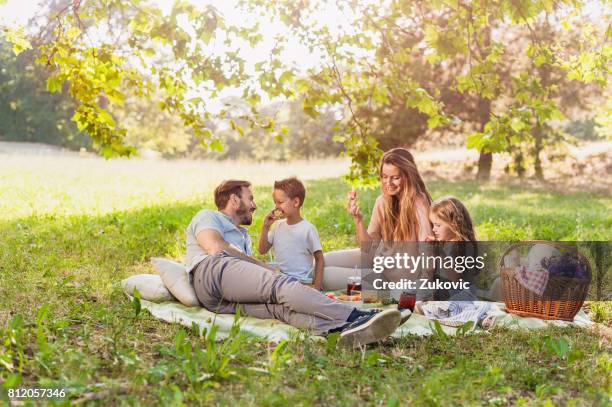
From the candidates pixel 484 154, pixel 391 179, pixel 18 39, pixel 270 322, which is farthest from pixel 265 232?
pixel 484 154

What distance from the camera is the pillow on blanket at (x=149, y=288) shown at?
241 inches

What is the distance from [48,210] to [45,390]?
9289 mm

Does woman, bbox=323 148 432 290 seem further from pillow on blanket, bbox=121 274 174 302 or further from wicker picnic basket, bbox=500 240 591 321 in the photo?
pillow on blanket, bbox=121 274 174 302

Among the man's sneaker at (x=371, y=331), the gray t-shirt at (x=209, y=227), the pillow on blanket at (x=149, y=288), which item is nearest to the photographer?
the man's sneaker at (x=371, y=331)

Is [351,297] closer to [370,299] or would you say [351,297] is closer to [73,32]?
[370,299]

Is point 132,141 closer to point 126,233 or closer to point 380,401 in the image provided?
point 126,233

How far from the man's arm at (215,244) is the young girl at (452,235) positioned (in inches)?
66.8

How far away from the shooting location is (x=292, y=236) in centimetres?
675

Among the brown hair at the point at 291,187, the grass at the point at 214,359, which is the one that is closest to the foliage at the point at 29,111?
the grass at the point at 214,359

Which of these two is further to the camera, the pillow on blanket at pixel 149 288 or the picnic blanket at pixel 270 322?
the pillow on blanket at pixel 149 288

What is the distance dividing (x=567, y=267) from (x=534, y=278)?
0.29 m

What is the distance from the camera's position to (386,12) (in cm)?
831

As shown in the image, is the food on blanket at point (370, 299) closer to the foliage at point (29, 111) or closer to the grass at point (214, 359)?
the grass at point (214, 359)

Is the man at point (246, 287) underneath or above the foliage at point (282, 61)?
underneath
